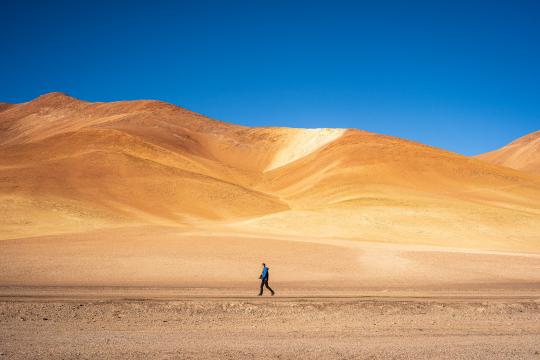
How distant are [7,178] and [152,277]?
44.7 m

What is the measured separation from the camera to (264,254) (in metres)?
30.6

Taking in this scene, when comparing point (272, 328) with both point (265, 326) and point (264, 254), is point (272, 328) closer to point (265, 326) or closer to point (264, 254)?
point (265, 326)

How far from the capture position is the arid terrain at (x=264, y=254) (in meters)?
12.1

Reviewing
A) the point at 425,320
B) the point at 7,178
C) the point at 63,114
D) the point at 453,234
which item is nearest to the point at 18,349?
the point at 425,320

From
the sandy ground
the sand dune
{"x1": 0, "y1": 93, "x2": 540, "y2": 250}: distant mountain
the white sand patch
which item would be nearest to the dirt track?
the sandy ground

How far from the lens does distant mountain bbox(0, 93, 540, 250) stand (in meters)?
47.9

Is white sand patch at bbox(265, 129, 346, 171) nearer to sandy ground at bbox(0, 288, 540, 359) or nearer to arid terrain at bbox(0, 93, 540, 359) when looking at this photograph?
arid terrain at bbox(0, 93, 540, 359)

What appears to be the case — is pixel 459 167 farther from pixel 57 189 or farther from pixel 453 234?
pixel 57 189

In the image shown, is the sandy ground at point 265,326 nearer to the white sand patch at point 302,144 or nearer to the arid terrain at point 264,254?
the arid terrain at point 264,254

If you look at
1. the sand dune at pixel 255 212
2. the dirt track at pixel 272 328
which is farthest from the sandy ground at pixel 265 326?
the sand dune at pixel 255 212

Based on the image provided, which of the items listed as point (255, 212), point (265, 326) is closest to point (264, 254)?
point (265, 326)

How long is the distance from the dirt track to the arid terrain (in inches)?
2.7

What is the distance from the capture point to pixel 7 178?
2292 inches

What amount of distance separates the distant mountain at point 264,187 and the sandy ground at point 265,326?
28.8 meters
